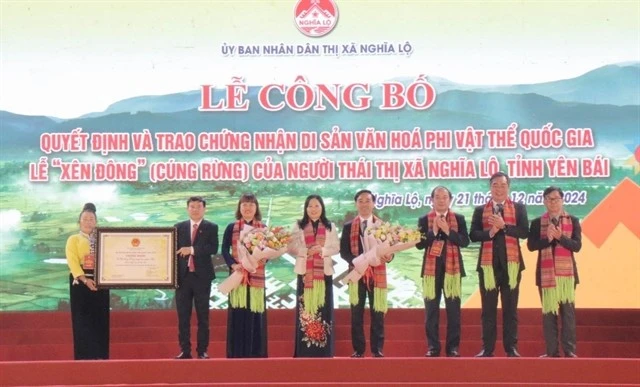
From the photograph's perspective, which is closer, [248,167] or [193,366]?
[193,366]

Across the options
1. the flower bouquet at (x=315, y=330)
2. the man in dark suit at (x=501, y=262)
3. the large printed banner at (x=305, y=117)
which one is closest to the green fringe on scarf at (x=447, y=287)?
the man in dark suit at (x=501, y=262)

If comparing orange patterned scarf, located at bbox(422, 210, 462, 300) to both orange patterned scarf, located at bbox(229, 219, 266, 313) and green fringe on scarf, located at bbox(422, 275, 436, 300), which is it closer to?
green fringe on scarf, located at bbox(422, 275, 436, 300)

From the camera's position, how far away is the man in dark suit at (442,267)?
5168mm

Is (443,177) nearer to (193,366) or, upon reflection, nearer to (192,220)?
(192,220)

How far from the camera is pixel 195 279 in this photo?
530 centimetres

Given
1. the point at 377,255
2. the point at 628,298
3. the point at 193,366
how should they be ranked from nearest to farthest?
the point at 193,366, the point at 377,255, the point at 628,298

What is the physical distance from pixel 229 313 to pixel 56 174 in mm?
2386

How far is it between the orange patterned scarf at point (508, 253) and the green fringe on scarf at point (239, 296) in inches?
53.1

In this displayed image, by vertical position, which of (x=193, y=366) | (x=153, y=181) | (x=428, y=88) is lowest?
(x=193, y=366)

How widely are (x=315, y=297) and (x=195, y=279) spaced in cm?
69

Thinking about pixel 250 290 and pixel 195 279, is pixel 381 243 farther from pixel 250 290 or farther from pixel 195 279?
pixel 195 279

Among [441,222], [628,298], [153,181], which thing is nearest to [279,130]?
[153,181]

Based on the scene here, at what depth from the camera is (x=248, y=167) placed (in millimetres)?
6977

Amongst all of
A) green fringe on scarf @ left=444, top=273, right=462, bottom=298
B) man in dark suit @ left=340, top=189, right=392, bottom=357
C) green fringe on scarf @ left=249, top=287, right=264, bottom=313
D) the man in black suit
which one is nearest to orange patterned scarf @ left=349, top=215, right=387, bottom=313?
man in dark suit @ left=340, top=189, right=392, bottom=357
